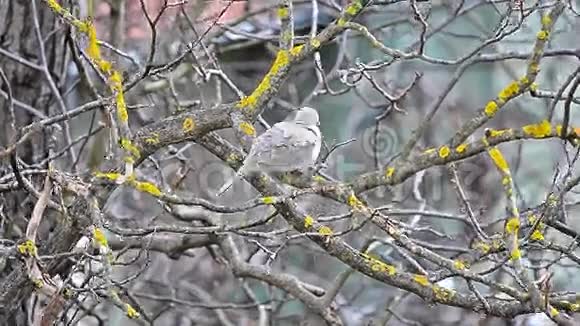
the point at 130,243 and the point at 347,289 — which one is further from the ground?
the point at 130,243

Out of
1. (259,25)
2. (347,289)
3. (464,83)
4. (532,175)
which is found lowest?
(347,289)

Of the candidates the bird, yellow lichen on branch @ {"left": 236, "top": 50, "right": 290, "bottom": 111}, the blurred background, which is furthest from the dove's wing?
the blurred background

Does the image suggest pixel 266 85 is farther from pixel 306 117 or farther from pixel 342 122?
pixel 342 122

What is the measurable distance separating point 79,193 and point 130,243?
1.22 metres

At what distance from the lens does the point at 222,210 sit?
2.79 meters

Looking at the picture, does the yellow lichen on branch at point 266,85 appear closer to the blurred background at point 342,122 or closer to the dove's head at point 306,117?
the dove's head at point 306,117

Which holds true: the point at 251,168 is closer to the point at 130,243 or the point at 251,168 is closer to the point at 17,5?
the point at 130,243

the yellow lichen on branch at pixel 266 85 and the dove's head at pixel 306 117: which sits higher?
the yellow lichen on branch at pixel 266 85

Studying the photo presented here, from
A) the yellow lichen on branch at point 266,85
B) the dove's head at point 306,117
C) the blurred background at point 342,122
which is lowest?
the blurred background at point 342,122

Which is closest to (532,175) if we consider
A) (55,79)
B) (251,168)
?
(55,79)

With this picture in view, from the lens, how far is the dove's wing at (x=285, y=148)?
287 centimetres

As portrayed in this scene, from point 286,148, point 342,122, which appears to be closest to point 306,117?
point 286,148

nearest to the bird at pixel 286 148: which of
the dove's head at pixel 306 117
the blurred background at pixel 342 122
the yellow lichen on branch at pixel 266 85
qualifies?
the dove's head at pixel 306 117

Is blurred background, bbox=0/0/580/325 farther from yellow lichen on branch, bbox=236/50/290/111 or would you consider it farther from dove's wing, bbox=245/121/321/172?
yellow lichen on branch, bbox=236/50/290/111
